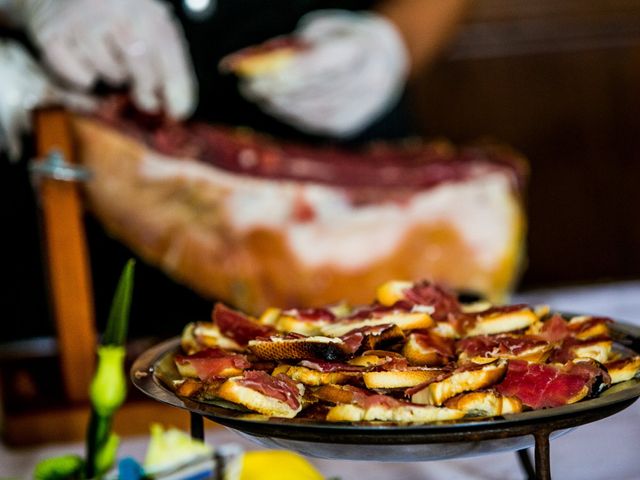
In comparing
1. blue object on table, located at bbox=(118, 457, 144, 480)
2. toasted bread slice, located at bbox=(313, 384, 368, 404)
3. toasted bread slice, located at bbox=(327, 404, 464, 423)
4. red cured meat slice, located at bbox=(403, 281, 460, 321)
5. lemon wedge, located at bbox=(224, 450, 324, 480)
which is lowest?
lemon wedge, located at bbox=(224, 450, 324, 480)

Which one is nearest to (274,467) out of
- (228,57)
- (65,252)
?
(65,252)

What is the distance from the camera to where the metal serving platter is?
42 cm

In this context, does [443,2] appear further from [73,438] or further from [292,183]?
[73,438]

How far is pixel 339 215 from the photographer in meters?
1.28

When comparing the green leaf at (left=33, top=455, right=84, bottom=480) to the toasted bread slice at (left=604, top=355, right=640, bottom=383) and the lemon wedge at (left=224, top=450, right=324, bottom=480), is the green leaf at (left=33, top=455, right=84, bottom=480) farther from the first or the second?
the toasted bread slice at (left=604, top=355, right=640, bottom=383)

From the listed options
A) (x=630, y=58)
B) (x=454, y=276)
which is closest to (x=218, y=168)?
(x=454, y=276)

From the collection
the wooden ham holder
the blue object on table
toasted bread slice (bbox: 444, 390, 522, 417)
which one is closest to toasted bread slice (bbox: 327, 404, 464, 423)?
toasted bread slice (bbox: 444, 390, 522, 417)

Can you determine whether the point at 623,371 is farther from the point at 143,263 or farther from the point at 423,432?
the point at 143,263

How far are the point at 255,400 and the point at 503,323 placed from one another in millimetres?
199

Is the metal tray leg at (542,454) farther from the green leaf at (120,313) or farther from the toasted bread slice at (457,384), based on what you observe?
the green leaf at (120,313)

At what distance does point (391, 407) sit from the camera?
440mm

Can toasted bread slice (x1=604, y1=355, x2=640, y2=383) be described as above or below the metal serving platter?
above

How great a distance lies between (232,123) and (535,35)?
1.26 meters

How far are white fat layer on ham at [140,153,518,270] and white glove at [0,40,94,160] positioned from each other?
0.16 metres
